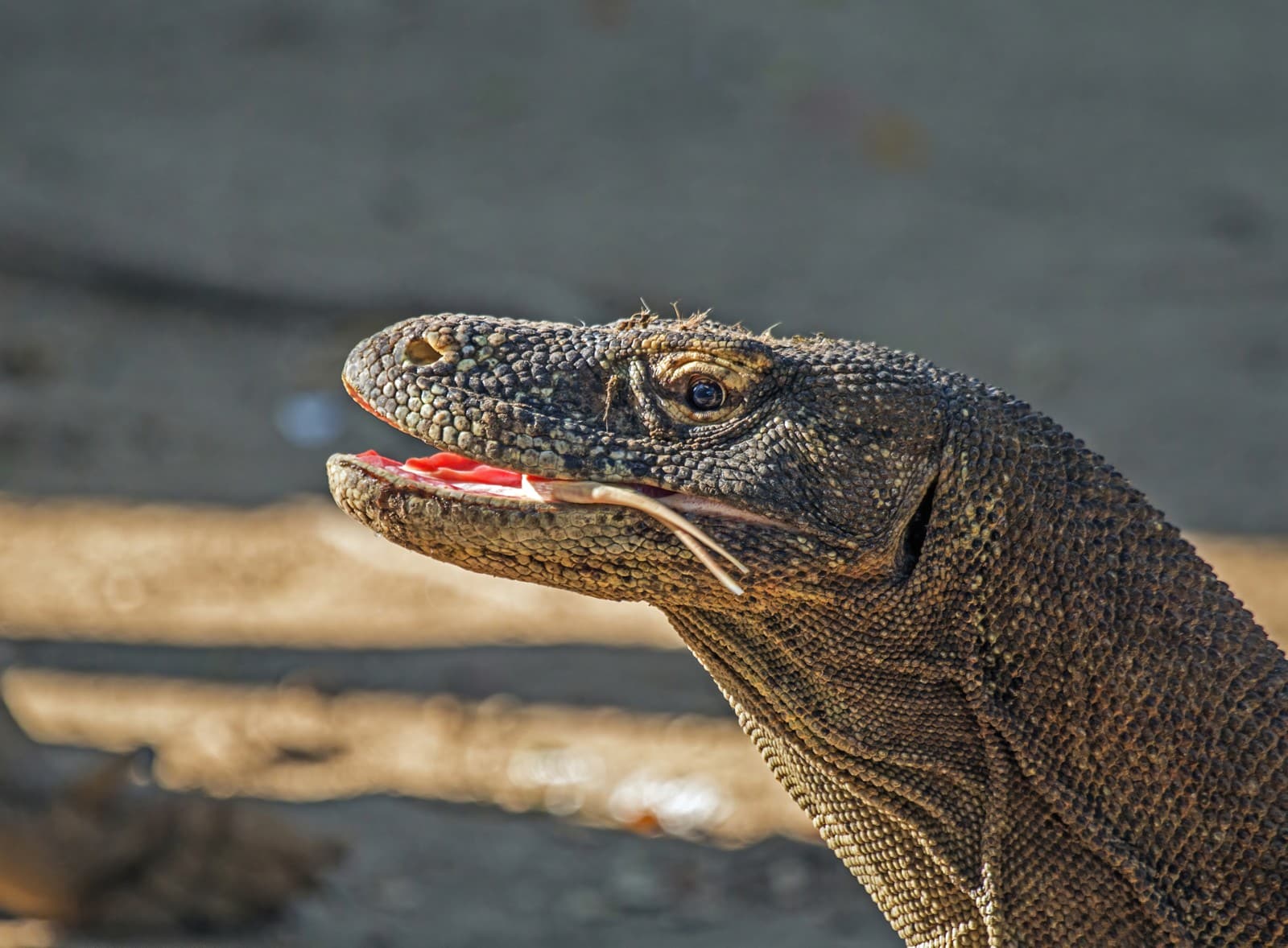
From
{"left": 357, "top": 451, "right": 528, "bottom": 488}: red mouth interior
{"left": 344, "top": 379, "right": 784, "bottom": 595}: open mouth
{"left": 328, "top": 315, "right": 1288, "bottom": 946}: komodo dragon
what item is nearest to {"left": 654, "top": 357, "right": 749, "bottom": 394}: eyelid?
{"left": 328, "top": 315, "right": 1288, "bottom": 946}: komodo dragon

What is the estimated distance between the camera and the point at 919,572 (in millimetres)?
3189

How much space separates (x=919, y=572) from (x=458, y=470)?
930mm

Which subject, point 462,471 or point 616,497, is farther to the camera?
point 462,471

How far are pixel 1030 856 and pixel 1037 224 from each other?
11.9m

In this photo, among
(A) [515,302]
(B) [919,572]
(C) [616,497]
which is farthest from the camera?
(A) [515,302]

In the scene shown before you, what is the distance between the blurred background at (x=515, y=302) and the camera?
22.3 feet

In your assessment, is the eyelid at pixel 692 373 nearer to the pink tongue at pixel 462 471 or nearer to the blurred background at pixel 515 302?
the pink tongue at pixel 462 471

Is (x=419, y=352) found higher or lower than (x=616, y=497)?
higher

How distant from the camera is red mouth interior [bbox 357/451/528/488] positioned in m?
3.22

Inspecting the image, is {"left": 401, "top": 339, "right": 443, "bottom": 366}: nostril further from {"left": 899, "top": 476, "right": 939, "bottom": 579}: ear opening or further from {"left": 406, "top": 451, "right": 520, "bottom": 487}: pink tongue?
{"left": 899, "top": 476, "right": 939, "bottom": 579}: ear opening

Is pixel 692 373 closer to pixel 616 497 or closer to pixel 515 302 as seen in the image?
pixel 616 497

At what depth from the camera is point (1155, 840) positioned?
3225 millimetres

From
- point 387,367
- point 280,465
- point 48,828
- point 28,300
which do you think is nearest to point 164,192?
point 28,300

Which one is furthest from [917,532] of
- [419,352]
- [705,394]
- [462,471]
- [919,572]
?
[419,352]
